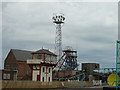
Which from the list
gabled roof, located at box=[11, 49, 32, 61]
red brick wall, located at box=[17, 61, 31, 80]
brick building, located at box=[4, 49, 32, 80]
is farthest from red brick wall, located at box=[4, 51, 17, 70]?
red brick wall, located at box=[17, 61, 31, 80]

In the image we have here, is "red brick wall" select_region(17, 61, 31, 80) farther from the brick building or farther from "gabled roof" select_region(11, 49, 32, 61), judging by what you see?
"gabled roof" select_region(11, 49, 32, 61)

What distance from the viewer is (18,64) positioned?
215 ft

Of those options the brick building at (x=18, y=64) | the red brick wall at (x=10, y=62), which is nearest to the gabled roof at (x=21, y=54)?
the brick building at (x=18, y=64)

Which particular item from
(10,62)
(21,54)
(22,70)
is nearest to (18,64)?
(22,70)

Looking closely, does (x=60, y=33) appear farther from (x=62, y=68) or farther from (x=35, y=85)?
(x=35, y=85)

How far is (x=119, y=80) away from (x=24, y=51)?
5144 cm

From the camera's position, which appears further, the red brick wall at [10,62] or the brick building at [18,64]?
the red brick wall at [10,62]

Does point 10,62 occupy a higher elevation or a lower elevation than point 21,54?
lower

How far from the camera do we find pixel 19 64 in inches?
2594

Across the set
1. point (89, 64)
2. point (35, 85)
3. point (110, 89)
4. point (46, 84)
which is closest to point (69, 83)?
point (46, 84)

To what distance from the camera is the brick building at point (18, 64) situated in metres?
64.9

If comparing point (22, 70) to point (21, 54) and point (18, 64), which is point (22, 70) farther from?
point (21, 54)

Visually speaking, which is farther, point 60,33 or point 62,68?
point 62,68

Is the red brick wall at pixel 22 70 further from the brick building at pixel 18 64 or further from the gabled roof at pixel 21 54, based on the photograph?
the gabled roof at pixel 21 54
